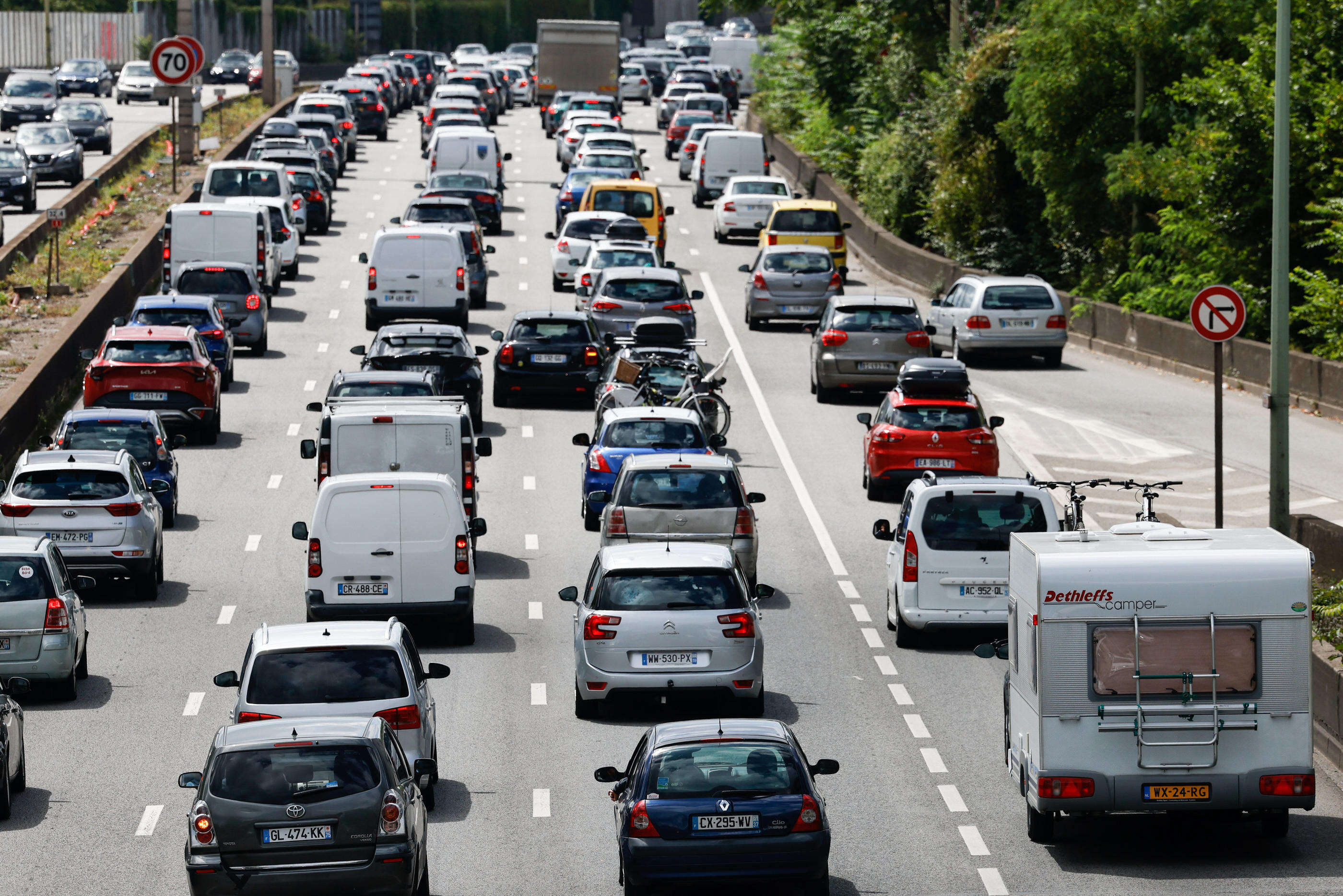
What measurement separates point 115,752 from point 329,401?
341 inches

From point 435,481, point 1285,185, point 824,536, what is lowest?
point 824,536

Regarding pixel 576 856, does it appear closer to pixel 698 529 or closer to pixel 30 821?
pixel 30 821

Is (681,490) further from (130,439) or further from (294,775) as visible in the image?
(294,775)

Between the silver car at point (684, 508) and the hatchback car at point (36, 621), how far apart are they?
231 inches

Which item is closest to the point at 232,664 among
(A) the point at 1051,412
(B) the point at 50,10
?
(A) the point at 1051,412

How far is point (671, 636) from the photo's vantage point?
18375 millimetres

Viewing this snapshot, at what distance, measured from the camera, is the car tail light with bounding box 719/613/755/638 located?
18375 mm

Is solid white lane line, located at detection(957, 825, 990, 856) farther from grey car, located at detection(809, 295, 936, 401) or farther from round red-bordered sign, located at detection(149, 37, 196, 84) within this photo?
round red-bordered sign, located at detection(149, 37, 196, 84)

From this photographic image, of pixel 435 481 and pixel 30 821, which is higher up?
pixel 435 481

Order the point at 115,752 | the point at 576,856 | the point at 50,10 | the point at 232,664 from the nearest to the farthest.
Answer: the point at 576,856
the point at 115,752
the point at 232,664
the point at 50,10

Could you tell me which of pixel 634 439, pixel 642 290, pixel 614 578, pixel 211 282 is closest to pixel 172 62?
pixel 211 282

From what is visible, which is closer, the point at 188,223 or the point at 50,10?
the point at 188,223

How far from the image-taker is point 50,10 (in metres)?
119

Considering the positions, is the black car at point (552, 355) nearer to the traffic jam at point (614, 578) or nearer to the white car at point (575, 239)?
the traffic jam at point (614, 578)
